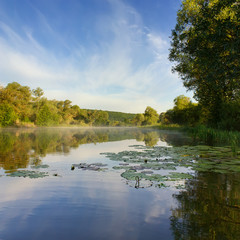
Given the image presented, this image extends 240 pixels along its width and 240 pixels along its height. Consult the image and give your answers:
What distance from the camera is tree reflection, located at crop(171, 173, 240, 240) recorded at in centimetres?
262

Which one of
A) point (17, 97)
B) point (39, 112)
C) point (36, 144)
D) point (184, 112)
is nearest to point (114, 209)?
point (36, 144)

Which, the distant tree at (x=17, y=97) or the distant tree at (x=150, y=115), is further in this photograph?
the distant tree at (x=150, y=115)

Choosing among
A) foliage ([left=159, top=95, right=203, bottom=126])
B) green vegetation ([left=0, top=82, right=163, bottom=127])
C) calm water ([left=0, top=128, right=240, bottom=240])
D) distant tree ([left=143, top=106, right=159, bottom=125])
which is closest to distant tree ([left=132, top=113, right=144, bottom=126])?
green vegetation ([left=0, top=82, right=163, bottom=127])

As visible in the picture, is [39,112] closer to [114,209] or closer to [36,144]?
[36,144]

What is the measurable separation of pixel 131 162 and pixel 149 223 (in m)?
4.67

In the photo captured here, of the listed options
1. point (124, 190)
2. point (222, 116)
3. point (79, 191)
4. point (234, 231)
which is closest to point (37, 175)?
point (79, 191)

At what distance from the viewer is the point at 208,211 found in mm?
3240

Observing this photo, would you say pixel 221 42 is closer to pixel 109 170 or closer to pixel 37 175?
pixel 109 170

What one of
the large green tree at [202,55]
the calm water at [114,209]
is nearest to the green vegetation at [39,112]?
the large green tree at [202,55]

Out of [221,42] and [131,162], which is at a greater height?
[221,42]

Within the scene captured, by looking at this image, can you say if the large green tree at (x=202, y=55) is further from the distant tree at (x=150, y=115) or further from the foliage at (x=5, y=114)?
the distant tree at (x=150, y=115)

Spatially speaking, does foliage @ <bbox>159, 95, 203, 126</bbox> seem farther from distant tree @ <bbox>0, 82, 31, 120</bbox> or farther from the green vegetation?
distant tree @ <bbox>0, 82, 31, 120</bbox>

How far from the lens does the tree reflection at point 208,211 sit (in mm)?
2619

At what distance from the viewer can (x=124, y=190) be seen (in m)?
4.39
